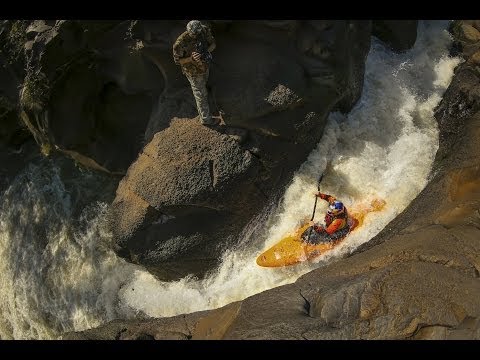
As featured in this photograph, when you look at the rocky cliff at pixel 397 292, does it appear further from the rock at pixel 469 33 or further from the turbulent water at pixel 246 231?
the rock at pixel 469 33

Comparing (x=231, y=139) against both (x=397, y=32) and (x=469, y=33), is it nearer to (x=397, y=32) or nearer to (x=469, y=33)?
(x=397, y=32)

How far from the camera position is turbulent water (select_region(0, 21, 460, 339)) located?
7141mm

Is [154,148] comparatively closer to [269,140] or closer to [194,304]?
[269,140]

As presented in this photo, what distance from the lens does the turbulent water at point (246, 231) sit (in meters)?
7.14

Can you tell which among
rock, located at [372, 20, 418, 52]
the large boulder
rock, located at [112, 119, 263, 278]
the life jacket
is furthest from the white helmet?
rock, located at [372, 20, 418, 52]

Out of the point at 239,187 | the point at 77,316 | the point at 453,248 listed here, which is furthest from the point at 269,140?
the point at 77,316

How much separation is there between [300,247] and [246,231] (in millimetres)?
881

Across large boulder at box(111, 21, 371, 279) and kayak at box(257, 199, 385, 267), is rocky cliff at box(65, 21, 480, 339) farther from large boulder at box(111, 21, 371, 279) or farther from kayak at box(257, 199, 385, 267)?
large boulder at box(111, 21, 371, 279)

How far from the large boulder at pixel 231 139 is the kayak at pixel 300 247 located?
2.03 ft

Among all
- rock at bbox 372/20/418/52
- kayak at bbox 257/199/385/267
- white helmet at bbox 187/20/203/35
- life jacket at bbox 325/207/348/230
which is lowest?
kayak at bbox 257/199/385/267

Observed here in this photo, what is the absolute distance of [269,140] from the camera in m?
6.82

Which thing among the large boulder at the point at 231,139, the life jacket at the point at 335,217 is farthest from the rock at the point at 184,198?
the life jacket at the point at 335,217

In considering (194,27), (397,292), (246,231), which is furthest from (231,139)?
(397,292)

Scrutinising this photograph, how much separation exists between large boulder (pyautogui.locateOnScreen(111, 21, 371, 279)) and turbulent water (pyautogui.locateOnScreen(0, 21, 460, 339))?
39 centimetres
